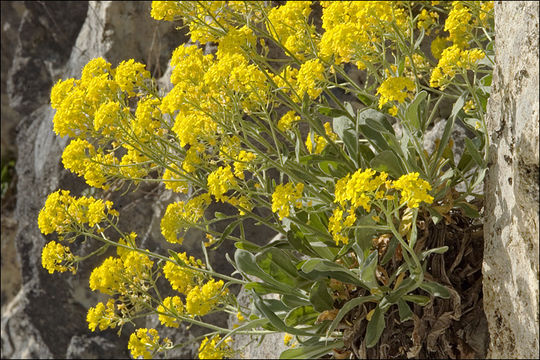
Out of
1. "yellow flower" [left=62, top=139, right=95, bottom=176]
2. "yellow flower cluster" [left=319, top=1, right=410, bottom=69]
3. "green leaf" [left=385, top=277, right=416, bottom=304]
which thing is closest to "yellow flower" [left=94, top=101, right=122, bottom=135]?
"yellow flower" [left=62, top=139, right=95, bottom=176]

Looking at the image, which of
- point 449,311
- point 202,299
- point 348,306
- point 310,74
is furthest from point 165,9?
point 449,311

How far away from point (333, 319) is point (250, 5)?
1.00 metres

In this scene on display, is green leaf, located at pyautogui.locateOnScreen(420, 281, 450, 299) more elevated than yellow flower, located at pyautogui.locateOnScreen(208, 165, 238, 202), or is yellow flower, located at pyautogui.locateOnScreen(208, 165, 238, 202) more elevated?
yellow flower, located at pyautogui.locateOnScreen(208, 165, 238, 202)

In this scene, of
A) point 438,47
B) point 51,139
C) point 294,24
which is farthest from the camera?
point 51,139

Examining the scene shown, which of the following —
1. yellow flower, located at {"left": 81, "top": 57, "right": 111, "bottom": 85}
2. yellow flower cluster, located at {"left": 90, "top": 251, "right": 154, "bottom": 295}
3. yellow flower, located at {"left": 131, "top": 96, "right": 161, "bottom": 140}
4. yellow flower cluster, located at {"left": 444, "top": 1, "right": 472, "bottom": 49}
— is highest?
yellow flower, located at {"left": 81, "top": 57, "right": 111, "bottom": 85}

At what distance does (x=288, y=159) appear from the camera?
202 centimetres

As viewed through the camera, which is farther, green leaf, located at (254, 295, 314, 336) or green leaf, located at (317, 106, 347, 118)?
green leaf, located at (317, 106, 347, 118)

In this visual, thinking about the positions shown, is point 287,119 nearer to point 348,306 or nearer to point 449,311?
point 348,306

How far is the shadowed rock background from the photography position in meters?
1.64

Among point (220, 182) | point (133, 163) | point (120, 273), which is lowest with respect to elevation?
point (120, 273)

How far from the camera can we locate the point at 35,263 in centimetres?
430

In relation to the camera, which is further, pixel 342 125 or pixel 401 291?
pixel 342 125

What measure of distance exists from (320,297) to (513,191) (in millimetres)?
684

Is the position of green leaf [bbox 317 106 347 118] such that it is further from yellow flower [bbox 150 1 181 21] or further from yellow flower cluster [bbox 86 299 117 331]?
yellow flower cluster [bbox 86 299 117 331]
